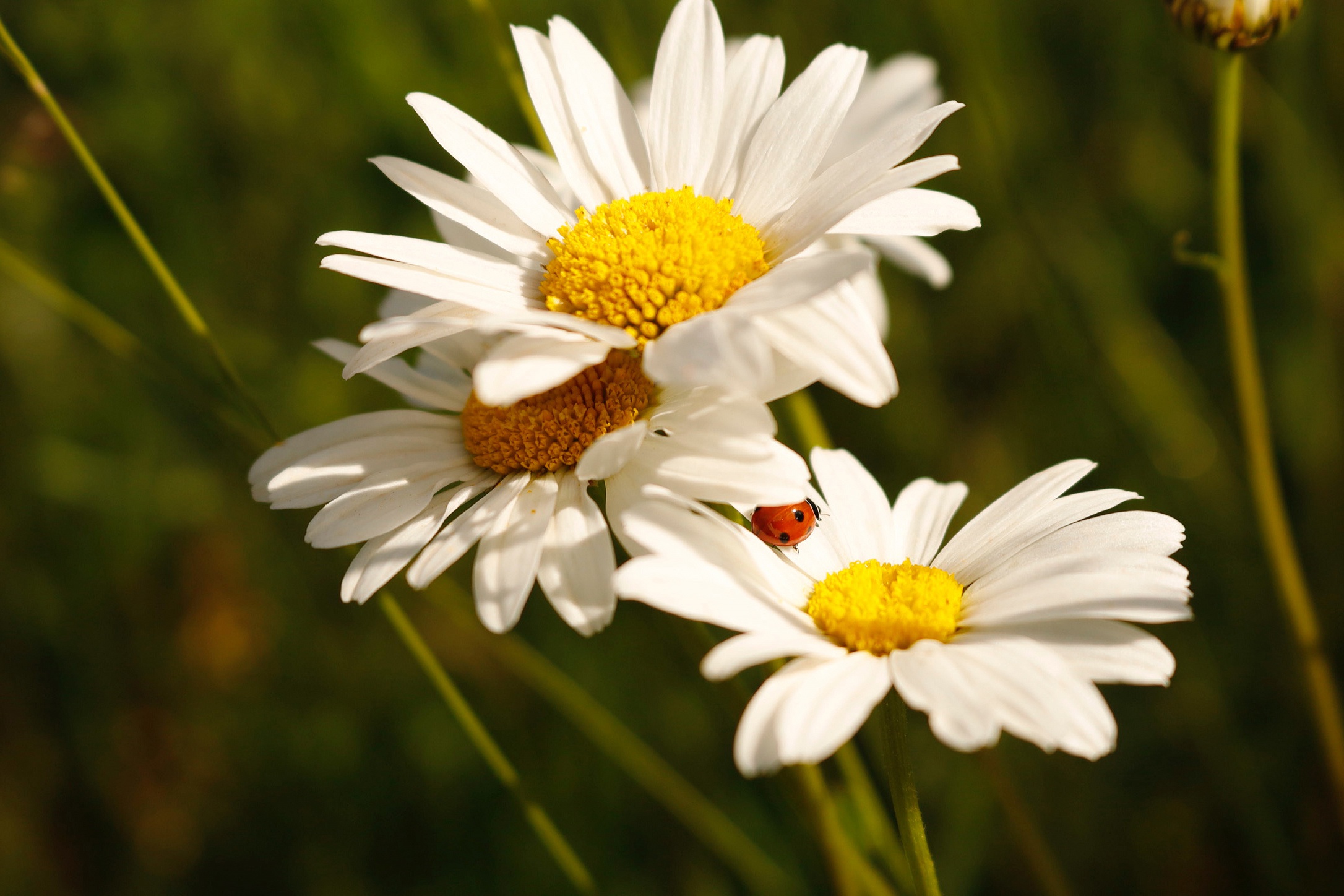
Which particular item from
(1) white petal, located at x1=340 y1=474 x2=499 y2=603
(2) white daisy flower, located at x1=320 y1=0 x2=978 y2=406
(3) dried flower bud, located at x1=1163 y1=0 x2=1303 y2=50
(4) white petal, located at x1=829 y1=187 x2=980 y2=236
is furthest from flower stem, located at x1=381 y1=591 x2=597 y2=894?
(3) dried flower bud, located at x1=1163 y1=0 x2=1303 y2=50

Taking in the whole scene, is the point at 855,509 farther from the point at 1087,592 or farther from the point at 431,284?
the point at 431,284

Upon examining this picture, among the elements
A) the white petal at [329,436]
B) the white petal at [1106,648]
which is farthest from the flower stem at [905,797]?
the white petal at [329,436]

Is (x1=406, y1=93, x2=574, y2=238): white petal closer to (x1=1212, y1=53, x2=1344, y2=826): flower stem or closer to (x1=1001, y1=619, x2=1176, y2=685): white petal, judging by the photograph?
(x1=1001, y1=619, x2=1176, y2=685): white petal

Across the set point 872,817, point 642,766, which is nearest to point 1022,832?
point 872,817

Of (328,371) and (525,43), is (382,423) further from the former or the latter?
(328,371)

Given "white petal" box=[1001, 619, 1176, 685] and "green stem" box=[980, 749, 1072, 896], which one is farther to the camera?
"green stem" box=[980, 749, 1072, 896]

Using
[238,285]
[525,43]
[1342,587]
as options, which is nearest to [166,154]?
[238,285]
